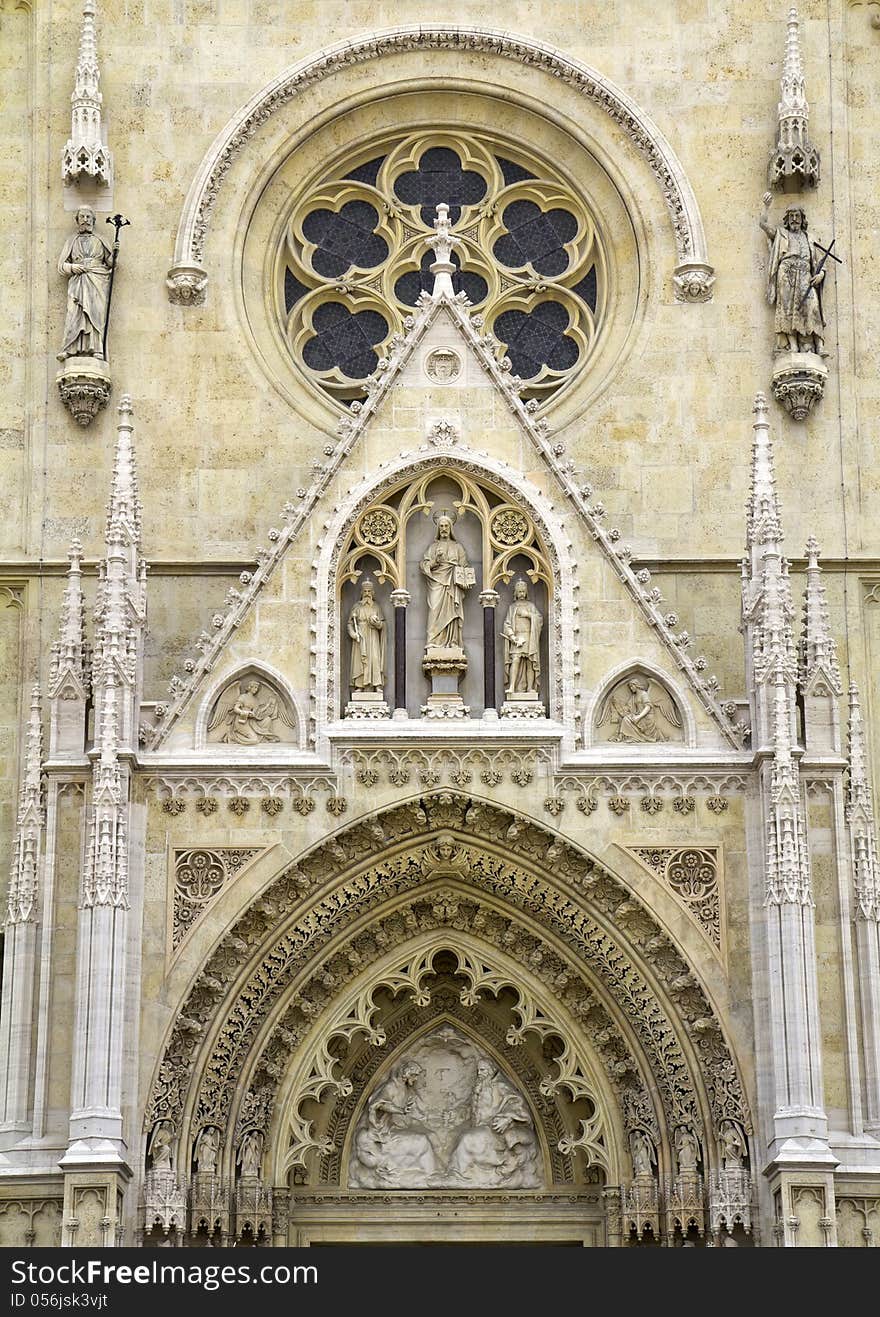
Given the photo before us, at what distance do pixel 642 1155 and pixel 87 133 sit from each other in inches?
357

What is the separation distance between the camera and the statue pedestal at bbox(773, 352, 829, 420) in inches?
974

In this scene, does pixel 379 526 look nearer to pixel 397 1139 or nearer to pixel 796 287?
pixel 796 287

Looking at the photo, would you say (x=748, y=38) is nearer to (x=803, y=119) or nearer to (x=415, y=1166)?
(x=803, y=119)

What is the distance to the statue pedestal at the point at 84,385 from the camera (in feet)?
80.9

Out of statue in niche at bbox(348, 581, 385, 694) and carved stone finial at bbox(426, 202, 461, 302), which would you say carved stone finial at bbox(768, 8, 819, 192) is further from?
statue in niche at bbox(348, 581, 385, 694)

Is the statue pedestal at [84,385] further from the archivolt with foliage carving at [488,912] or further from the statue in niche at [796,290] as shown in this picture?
the statue in niche at [796,290]

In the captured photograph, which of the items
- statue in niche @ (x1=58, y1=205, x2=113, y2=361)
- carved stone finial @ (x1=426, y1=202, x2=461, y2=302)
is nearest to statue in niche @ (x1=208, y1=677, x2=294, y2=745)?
carved stone finial @ (x1=426, y1=202, x2=461, y2=302)

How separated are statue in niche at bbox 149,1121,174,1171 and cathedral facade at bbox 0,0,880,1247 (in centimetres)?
4

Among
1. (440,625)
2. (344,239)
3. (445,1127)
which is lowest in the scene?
(445,1127)

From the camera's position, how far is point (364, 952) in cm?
2303

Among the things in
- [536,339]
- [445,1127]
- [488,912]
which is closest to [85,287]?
[536,339]

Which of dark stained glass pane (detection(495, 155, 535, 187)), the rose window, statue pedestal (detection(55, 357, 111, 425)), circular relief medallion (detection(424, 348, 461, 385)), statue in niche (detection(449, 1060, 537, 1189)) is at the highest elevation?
dark stained glass pane (detection(495, 155, 535, 187))

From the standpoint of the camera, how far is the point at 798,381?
81.2 feet

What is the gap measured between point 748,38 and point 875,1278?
10613 millimetres
